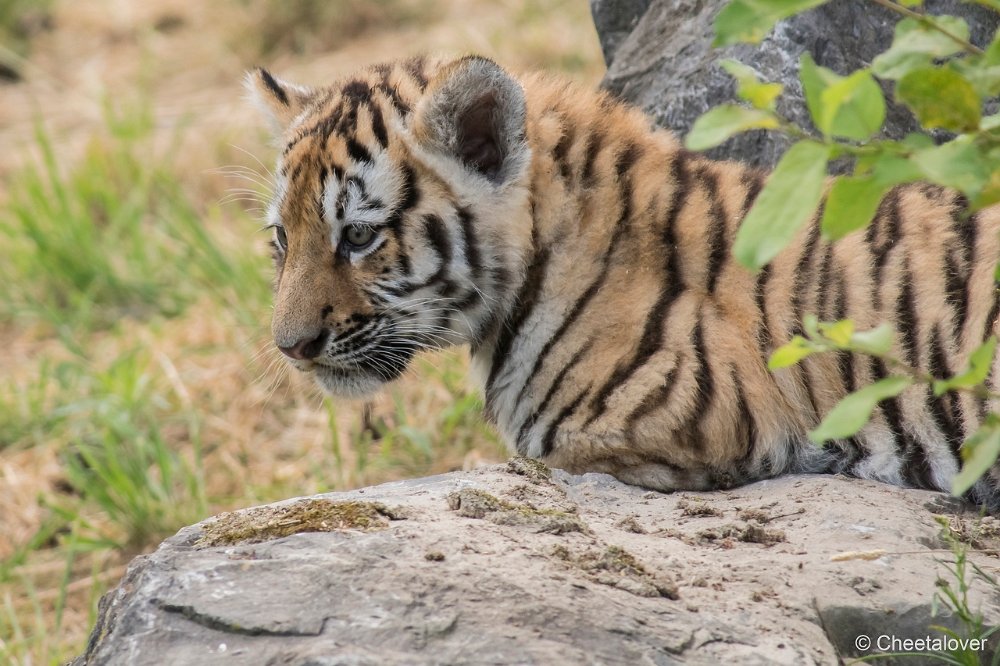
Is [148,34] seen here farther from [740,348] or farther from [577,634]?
[577,634]

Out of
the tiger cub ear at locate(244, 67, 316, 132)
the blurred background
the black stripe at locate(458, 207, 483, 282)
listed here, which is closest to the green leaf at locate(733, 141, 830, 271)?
the black stripe at locate(458, 207, 483, 282)

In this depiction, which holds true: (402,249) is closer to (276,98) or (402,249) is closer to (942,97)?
(276,98)

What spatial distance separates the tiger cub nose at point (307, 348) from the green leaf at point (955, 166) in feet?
6.91

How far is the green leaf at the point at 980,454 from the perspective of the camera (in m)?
1.79

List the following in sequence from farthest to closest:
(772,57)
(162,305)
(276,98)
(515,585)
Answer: (162,305), (772,57), (276,98), (515,585)

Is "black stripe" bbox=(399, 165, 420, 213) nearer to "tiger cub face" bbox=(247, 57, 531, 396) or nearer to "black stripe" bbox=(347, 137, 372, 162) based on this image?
"tiger cub face" bbox=(247, 57, 531, 396)

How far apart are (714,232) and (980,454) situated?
185cm

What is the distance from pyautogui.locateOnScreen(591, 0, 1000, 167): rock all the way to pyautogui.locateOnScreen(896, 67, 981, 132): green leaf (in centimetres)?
242

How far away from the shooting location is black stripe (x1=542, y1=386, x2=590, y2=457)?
353cm

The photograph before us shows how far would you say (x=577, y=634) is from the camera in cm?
218

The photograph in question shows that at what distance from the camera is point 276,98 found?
408 cm

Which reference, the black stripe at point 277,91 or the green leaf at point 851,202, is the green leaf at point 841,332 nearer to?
the green leaf at point 851,202

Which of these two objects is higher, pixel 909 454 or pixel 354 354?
pixel 354 354

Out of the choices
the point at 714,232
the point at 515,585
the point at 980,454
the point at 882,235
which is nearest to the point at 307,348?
the point at 714,232
